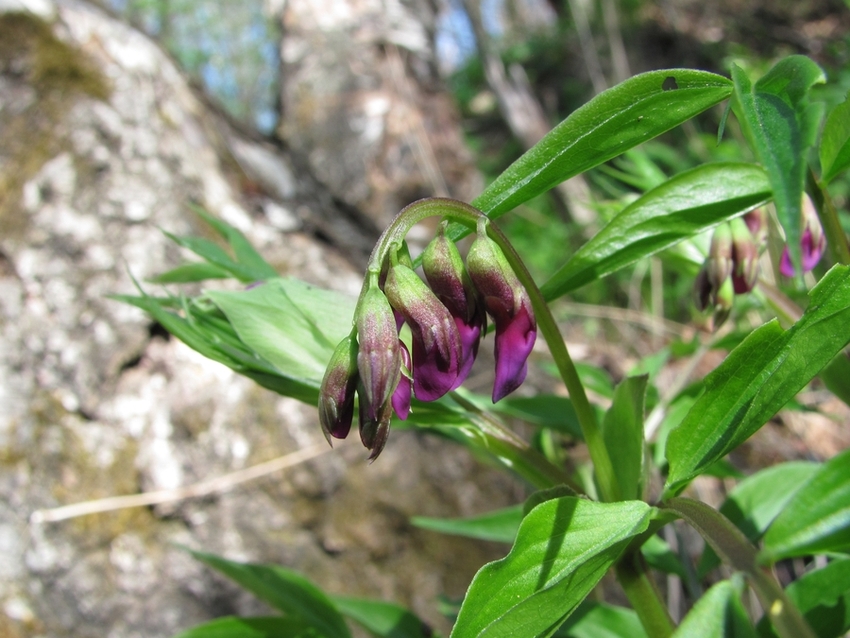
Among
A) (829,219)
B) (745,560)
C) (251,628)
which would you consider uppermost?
(829,219)

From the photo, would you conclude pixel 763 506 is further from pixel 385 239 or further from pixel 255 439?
pixel 255 439

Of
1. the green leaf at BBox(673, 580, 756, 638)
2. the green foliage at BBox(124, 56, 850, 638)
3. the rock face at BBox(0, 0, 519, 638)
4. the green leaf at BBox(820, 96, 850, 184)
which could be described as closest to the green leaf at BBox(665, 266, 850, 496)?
the green foliage at BBox(124, 56, 850, 638)

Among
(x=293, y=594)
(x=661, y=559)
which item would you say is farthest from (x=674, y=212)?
(x=293, y=594)

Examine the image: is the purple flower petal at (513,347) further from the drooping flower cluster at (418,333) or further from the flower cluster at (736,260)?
the flower cluster at (736,260)

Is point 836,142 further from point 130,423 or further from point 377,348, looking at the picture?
point 130,423

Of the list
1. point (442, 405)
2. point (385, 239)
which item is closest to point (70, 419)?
point (442, 405)

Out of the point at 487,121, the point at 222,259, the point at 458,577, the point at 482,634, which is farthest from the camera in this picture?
the point at 487,121
